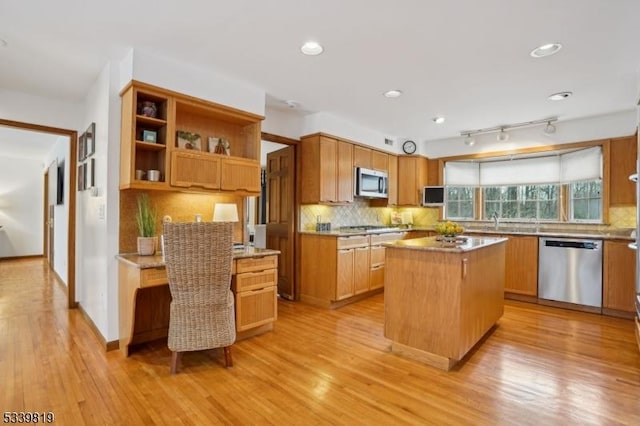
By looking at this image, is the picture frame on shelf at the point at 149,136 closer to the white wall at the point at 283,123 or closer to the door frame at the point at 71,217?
the white wall at the point at 283,123

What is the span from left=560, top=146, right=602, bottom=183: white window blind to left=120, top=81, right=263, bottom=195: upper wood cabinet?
A: 459cm

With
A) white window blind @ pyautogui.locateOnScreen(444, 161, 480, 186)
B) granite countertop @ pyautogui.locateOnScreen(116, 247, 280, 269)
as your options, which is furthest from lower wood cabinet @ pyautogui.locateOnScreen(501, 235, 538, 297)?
granite countertop @ pyautogui.locateOnScreen(116, 247, 280, 269)

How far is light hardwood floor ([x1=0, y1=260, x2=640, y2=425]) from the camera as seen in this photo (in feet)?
6.52

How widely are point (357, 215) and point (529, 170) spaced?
2.86 meters

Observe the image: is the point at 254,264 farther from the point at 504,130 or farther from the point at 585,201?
the point at 585,201

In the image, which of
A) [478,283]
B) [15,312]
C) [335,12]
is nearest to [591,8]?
[335,12]

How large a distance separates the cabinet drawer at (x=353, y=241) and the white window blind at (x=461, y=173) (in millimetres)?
2446

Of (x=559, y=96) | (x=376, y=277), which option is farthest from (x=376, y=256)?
(x=559, y=96)

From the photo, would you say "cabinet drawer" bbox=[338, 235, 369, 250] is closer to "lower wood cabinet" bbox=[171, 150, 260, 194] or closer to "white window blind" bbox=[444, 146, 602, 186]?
"lower wood cabinet" bbox=[171, 150, 260, 194]

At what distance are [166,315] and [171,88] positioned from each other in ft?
7.06

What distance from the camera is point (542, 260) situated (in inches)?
176

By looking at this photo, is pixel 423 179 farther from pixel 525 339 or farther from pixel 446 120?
pixel 525 339

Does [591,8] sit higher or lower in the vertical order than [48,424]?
higher

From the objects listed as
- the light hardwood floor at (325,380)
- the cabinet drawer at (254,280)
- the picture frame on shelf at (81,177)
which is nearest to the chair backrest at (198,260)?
the cabinet drawer at (254,280)
